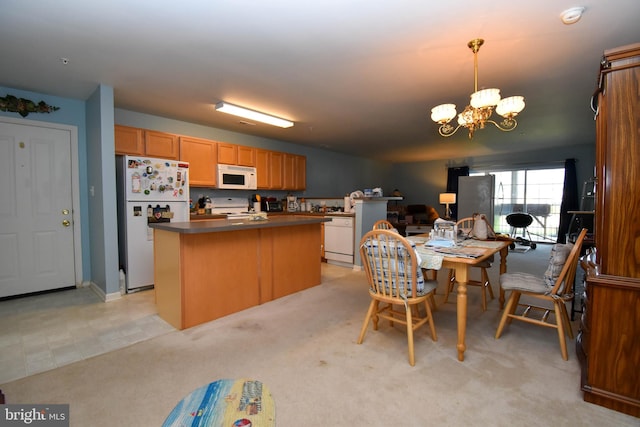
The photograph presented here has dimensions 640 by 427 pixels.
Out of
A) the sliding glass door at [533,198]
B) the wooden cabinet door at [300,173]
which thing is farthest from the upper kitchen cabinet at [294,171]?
the sliding glass door at [533,198]

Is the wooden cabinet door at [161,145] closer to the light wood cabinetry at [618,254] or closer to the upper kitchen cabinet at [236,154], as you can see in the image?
the upper kitchen cabinet at [236,154]

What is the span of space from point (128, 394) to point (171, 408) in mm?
330

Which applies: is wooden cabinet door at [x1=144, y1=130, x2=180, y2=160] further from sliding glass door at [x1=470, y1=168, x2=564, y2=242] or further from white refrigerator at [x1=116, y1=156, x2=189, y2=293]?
sliding glass door at [x1=470, y1=168, x2=564, y2=242]

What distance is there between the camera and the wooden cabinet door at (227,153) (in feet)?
15.9

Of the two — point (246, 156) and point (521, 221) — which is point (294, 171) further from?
point (521, 221)

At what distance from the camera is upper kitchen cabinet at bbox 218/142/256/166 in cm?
488

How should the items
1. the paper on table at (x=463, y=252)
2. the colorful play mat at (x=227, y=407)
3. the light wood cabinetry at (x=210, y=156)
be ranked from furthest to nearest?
the light wood cabinetry at (x=210, y=156), the paper on table at (x=463, y=252), the colorful play mat at (x=227, y=407)

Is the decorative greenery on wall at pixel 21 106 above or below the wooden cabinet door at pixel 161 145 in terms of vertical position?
above

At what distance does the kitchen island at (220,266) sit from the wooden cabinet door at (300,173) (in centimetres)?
274

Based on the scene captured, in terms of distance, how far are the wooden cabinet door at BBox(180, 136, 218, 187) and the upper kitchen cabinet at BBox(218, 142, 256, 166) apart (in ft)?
0.36

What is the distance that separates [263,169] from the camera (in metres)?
5.49

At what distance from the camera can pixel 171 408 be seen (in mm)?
1562

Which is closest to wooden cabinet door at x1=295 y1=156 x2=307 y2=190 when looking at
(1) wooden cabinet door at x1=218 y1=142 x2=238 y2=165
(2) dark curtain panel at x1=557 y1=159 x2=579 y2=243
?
(1) wooden cabinet door at x1=218 y1=142 x2=238 y2=165

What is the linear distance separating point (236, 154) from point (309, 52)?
2945 mm
